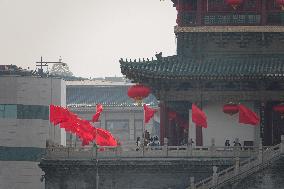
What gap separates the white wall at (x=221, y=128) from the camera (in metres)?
39.9

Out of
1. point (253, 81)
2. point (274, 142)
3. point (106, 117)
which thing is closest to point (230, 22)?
point (253, 81)

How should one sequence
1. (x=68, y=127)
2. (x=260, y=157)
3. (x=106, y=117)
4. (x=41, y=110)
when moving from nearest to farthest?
1. (x=260, y=157)
2. (x=68, y=127)
3. (x=41, y=110)
4. (x=106, y=117)

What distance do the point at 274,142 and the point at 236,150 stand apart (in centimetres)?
398

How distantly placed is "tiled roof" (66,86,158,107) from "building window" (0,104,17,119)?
29.6 metres

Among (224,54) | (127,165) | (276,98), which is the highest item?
(224,54)

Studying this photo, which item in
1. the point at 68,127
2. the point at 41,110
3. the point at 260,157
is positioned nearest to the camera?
the point at 260,157

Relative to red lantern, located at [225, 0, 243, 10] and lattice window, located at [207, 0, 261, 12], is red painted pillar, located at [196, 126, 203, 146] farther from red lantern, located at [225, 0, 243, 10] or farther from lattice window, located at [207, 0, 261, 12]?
red lantern, located at [225, 0, 243, 10]

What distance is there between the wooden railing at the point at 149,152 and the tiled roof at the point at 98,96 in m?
45.2

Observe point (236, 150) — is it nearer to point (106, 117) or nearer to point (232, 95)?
point (232, 95)

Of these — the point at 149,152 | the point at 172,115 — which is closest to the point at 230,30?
the point at 172,115

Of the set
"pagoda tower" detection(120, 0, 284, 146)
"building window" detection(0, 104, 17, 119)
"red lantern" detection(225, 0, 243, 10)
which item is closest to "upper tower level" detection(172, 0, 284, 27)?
"pagoda tower" detection(120, 0, 284, 146)

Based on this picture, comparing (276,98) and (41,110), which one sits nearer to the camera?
(276,98)

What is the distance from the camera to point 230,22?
134 ft

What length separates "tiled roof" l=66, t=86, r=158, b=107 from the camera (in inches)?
3307
